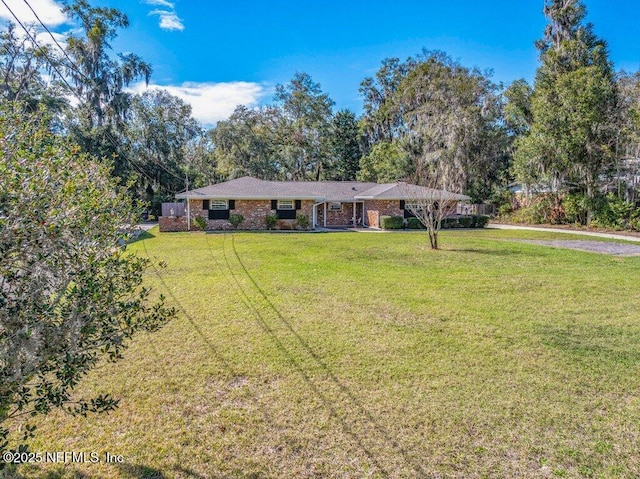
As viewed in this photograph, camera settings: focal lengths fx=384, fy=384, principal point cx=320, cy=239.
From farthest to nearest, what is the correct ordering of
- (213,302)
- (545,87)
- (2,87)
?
1. (2,87)
2. (545,87)
3. (213,302)

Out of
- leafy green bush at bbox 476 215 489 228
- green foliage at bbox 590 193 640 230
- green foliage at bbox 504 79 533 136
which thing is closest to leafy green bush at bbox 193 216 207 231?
leafy green bush at bbox 476 215 489 228

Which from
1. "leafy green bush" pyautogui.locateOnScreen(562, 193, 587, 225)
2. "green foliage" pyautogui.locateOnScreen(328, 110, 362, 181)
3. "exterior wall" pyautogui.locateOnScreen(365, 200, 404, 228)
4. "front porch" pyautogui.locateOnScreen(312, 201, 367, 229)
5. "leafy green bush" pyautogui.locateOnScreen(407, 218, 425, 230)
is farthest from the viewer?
"green foliage" pyautogui.locateOnScreen(328, 110, 362, 181)

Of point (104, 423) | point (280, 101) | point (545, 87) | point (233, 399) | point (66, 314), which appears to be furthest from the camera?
point (280, 101)

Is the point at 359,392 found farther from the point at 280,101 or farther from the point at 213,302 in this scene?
the point at 280,101

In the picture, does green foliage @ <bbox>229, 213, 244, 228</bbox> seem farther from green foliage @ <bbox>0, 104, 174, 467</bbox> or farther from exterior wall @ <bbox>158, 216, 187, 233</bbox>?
green foliage @ <bbox>0, 104, 174, 467</bbox>

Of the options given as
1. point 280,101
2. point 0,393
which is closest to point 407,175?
point 280,101
